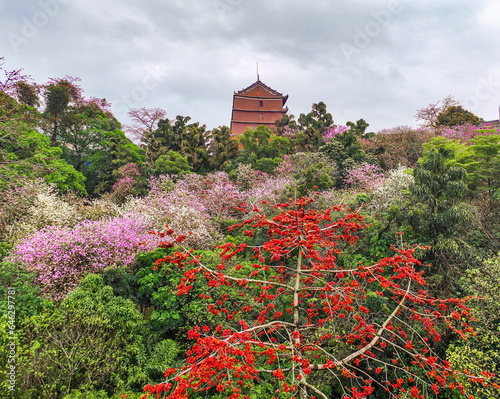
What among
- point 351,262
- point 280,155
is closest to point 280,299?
point 351,262

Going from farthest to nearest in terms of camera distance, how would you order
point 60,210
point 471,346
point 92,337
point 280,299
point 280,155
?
1. point 280,155
2. point 60,210
3. point 280,299
4. point 471,346
5. point 92,337

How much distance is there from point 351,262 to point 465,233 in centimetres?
281

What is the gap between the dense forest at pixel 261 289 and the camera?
2.51 m

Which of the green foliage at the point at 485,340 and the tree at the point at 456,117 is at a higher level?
the tree at the point at 456,117

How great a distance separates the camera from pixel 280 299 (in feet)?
18.1

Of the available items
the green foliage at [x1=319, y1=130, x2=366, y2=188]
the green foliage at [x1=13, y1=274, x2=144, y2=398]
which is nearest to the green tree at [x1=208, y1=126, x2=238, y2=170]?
the green foliage at [x1=319, y1=130, x2=366, y2=188]

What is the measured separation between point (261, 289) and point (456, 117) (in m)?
23.1

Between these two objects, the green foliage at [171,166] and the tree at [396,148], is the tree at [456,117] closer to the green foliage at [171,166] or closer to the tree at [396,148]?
the tree at [396,148]

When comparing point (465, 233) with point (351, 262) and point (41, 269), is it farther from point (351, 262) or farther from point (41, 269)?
point (41, 269)

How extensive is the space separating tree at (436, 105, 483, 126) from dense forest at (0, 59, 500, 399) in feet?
39.0

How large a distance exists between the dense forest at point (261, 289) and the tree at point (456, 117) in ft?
39.0

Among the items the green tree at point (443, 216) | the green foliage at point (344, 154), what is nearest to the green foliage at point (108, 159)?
the green foliage at point (344, 154)

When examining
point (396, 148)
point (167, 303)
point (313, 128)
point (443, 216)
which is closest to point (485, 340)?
point (443, 216)

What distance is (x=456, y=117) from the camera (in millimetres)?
19156
